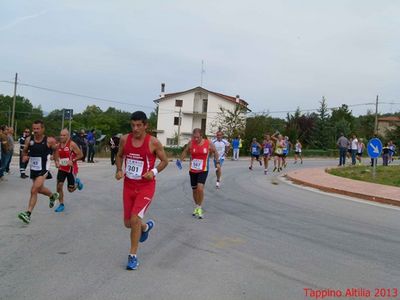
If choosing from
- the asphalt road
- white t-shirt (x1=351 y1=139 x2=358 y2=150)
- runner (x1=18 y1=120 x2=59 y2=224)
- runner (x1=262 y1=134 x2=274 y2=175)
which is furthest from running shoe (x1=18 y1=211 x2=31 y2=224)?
white t-shirt (x1=351 y1=139 x2=358 y2=150)

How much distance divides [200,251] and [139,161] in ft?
5.31

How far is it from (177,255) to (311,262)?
5.72 feet

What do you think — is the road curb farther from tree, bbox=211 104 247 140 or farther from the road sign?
tree, bbox=211 104 247 140

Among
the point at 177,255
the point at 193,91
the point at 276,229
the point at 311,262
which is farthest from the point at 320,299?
the point at 193,91

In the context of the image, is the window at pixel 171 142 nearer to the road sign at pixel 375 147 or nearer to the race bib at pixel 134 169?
the road sign at pixel 375 147

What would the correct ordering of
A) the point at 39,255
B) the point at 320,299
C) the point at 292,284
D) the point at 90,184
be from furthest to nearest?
the point at 90,184, the point at 39,255, the point at 292,284, the point at 320,299

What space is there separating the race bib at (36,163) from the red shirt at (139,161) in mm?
3383

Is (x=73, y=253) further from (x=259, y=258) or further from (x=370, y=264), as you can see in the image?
(x=370, y=264)

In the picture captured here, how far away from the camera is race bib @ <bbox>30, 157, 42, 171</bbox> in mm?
9008

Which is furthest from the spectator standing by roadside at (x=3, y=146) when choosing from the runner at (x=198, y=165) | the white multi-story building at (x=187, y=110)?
the white multi-story building at (x=187, y=110)

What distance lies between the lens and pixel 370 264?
6.56 m

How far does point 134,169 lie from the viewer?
6.18 meters

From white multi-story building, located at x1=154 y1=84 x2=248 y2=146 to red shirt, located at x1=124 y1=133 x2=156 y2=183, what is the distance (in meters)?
71.8

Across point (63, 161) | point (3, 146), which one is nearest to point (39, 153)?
point (63, 161)
